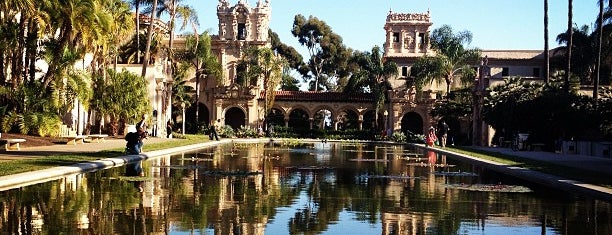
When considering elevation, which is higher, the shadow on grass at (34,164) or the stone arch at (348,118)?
the stone arch at (348,118)

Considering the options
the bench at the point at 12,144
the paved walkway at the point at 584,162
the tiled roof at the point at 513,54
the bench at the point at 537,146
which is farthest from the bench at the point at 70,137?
the tiled roof at the point at 513,54

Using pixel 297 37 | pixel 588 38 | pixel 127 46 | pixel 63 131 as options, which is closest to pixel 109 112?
pixel 63 131

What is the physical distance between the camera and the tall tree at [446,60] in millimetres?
72000

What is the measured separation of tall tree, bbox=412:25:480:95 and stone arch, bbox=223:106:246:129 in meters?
18.3

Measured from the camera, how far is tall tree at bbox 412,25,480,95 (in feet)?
236

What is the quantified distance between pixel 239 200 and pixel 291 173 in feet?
26.3

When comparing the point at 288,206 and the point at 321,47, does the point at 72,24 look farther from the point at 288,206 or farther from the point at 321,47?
the point at 321,47

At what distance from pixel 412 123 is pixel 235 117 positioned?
17.9 m

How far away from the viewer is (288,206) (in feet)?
44.4

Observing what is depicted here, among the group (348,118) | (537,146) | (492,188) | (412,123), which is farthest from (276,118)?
(492,188)

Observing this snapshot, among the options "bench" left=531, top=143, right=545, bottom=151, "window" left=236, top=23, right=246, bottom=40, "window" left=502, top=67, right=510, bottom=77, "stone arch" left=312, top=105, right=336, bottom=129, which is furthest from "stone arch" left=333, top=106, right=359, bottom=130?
"bench" left=531, top=143, right=545, bottom=151

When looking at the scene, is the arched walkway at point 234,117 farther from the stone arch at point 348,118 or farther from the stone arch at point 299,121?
the stone arch at point 348,118

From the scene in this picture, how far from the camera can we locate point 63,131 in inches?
1593

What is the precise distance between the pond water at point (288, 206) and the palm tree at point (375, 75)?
55.7 metres
